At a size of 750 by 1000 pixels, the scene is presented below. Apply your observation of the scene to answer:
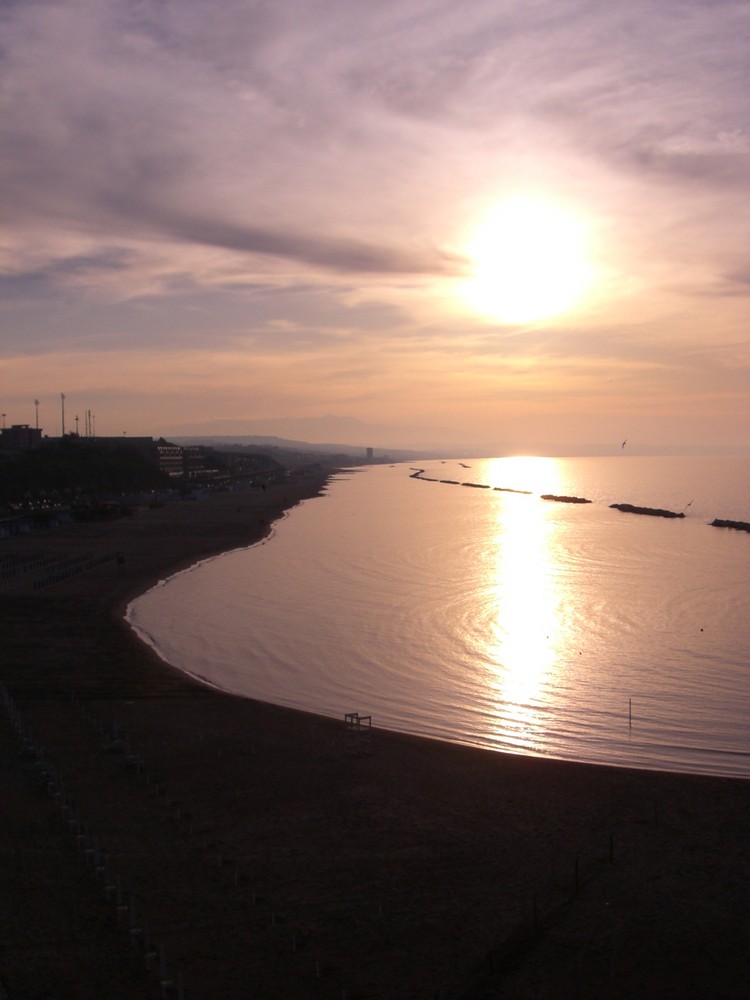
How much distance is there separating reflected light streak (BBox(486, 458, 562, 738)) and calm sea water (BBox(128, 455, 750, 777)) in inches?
4.3

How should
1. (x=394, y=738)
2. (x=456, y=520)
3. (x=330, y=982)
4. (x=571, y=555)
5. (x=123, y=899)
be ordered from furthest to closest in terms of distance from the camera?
(x=456, y=520) < (x=571, y=555) < (x=394, y=738) < (x=123, y=899) < (x=330, y=982)

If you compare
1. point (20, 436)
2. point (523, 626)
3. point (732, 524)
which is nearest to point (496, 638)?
point (523, 626)

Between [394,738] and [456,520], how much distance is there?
75.7 metres

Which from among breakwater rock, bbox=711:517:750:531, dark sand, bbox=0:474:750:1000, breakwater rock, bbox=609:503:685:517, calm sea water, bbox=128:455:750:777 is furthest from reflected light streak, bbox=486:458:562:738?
breakwater rock, bbox=609:503:685:517

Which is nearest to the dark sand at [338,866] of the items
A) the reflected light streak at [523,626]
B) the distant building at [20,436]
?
the reflected light streak at [523,626]

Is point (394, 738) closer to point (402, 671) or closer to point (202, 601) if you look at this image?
point (402, 671)

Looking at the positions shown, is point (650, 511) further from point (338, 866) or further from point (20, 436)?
point (20, 436)

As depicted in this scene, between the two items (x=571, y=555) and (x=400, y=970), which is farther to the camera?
Result: (x=571, y=555)

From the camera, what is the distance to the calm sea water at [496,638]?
78.1 ft

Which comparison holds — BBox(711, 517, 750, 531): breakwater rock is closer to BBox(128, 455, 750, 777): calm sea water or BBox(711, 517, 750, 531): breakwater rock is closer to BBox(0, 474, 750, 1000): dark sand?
BBox(128, 455, 750, 777): calm sea water

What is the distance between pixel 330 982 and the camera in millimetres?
11656

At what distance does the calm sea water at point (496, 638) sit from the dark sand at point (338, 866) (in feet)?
10.2

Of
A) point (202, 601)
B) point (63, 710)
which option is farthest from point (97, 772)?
point (202, 601)

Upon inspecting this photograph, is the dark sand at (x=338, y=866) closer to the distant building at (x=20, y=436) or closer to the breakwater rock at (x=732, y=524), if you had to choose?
the breakwater rock at (x=732, y=524)
